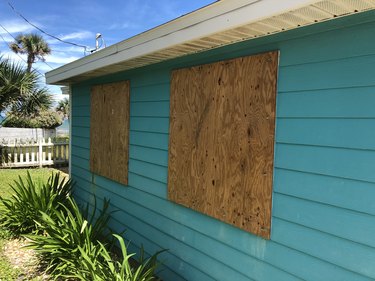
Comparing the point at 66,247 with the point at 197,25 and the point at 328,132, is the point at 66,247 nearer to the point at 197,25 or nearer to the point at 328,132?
the point at 197,25

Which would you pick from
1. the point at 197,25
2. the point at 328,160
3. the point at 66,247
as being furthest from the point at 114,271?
the point at 197,25

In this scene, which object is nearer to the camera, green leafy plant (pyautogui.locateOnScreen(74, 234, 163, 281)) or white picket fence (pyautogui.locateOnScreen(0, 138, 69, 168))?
green leafy plant (pyautogui.locateOnScreen(74, 234, 163, 281))

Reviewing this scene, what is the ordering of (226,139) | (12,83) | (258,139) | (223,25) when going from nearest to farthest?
(223,25)
(258,139)
(226,139)
(12,83)

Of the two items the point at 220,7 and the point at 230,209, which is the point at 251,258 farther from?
the point at 220,7

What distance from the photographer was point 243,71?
2.71 m

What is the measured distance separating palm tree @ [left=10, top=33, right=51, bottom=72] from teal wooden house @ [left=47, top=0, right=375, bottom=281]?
2533cm

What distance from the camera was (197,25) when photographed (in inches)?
102

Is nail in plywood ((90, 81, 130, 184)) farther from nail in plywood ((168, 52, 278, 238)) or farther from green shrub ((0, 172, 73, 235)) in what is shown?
nail in plywood ((168, 52, 278, 238))

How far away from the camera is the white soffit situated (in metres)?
1.91

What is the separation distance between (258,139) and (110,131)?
9.60 ft

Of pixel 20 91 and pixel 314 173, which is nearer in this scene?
pixel 314 173

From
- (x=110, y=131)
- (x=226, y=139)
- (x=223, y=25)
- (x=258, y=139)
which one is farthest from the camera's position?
(x=110, y=131)

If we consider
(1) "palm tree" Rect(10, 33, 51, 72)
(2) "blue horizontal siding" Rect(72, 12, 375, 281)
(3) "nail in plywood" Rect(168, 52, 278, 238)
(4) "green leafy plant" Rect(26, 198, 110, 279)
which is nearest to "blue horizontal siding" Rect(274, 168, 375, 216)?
(2) "blue horizontal siding" Rect(72, 12, 375, 281)

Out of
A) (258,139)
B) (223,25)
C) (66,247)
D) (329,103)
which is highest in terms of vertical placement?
(223,25)
